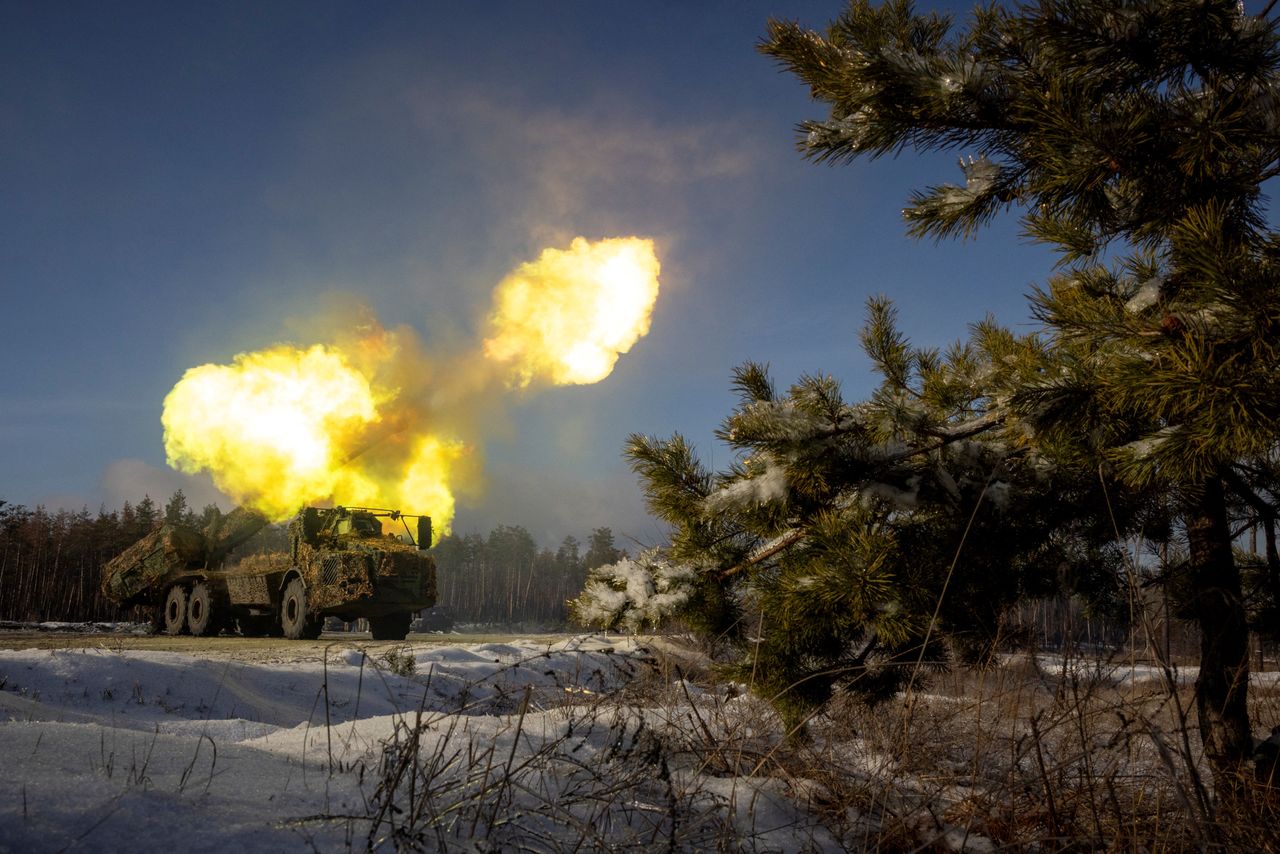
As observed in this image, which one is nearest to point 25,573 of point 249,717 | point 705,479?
point 249,717

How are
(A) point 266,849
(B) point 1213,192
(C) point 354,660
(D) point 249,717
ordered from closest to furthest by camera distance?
1. (A) point 266,849
2. (B) point 1213,192
3. (D) point 249,717
4. (C) point 354,660

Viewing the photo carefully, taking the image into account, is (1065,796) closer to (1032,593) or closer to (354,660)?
(1032,593)

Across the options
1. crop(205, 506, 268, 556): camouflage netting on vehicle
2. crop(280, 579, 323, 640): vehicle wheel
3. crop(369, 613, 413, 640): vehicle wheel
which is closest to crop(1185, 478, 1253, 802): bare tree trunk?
crop(369, 613, 413, 640): vehicle wheel

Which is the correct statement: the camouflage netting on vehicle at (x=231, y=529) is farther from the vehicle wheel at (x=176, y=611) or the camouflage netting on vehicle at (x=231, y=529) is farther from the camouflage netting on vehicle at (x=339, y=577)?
the camouflage netting on vehicle at (x=339, y=577)

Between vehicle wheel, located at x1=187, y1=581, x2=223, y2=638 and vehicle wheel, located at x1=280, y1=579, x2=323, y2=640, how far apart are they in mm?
2391

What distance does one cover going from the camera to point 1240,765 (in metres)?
2.64

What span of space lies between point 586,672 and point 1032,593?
763cm

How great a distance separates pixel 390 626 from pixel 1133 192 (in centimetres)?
1523

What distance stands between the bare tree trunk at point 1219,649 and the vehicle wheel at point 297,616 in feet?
48.3

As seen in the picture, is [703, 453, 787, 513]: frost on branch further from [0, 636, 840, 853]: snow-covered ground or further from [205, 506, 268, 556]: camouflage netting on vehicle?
[205, 506, 268, 556]: camouflage netting on vehicle

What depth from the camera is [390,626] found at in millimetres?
15219

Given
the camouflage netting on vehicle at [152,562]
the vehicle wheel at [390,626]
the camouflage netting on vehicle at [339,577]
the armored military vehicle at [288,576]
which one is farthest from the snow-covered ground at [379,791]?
the camouflage netting on vehicle at [152,562]

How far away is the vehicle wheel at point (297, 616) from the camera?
47.5 feet

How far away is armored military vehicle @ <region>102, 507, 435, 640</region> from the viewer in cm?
1385
